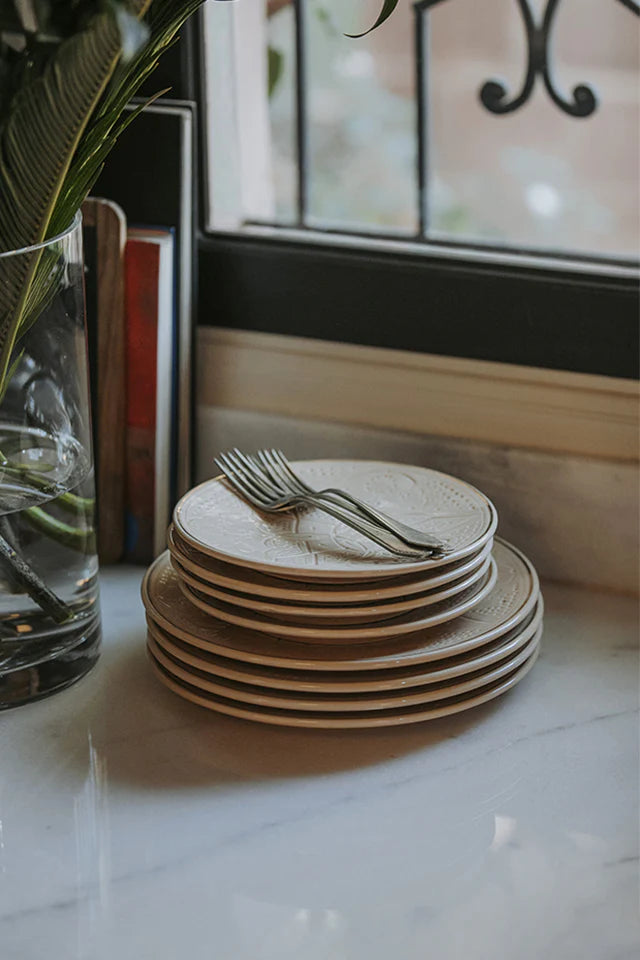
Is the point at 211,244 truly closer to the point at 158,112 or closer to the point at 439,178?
the point at 158,112

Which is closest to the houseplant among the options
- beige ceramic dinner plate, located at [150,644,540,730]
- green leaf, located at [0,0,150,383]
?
green leaf, located at [0,0,150,383]

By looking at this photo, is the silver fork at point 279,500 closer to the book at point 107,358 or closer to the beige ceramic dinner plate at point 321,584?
the beige ceramic dinner plate at point 321,584

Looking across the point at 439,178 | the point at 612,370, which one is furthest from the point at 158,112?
the point at 439,178

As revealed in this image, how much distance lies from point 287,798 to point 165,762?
0.09 m

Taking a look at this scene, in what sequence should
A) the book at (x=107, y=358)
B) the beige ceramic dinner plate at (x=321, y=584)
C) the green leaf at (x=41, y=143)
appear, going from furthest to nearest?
the book at (x=107, y=358) → the beige ceramic dinner plate at (x=321, y=584) → the green leaf at (x=41, y=143)

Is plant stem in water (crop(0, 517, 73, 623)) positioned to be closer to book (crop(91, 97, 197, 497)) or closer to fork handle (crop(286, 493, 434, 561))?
fork handle (crop(286, 493, 434, 561))

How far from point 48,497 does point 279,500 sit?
6.5 inches

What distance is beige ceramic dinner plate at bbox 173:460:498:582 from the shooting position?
746 mm

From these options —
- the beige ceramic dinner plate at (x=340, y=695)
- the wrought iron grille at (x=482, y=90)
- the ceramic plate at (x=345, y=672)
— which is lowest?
the beige ceramic dinner plate at (x=340, y=695)

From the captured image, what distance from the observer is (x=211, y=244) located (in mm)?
1017

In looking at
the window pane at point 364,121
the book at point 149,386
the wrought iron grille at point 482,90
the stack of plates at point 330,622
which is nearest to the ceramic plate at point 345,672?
the stack of plates at point 330,622

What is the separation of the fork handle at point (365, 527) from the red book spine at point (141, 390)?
0.63ft

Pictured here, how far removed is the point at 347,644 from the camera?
29.9 inches

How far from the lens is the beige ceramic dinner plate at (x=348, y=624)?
0.73 metres
